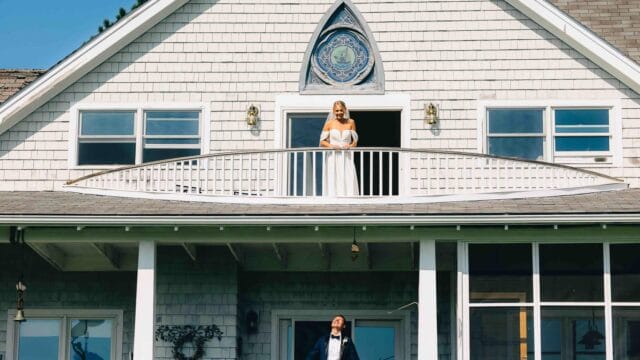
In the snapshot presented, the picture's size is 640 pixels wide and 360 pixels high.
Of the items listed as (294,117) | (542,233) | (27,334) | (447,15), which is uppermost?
(447,15)

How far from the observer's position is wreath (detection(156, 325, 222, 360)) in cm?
1916

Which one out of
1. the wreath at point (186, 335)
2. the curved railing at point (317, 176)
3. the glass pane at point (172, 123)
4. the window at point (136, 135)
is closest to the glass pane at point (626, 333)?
the curved railing at point (317, 176)

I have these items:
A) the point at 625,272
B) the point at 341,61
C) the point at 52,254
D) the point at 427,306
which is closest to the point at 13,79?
the point at 52,254

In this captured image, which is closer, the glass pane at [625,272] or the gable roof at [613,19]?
the glass pane at [625,272]

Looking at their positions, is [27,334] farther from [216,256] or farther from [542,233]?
[542,233]

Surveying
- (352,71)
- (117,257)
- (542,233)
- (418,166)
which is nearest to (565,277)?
(542,233)

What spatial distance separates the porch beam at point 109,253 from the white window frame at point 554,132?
5.57 m

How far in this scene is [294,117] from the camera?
807 inches

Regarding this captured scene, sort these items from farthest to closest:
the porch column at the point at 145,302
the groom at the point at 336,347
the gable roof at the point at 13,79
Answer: the gable roof at the point at 13,79 < the porch column at the point at 145,302 < the groom at the point at 336,347

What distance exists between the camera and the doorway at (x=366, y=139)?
19.4m

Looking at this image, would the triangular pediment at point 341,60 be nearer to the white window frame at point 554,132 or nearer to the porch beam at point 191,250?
the white window frame at point 554,132

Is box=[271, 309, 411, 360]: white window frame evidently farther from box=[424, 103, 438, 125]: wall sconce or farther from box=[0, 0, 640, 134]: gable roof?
box=[0, 0, 640, 134]: gable roof

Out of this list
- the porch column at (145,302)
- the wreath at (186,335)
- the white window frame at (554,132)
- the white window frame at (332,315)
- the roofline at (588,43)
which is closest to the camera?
the porch column at (145,302)

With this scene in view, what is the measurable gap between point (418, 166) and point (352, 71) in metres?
2.12
